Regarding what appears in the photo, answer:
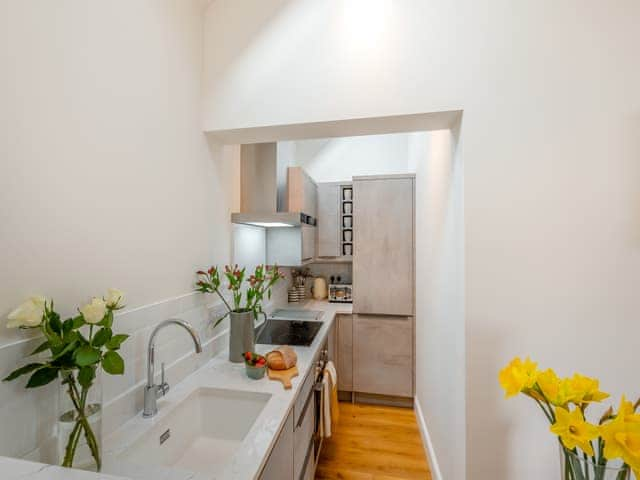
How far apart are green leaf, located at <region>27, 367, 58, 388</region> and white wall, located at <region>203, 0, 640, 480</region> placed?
132 cm

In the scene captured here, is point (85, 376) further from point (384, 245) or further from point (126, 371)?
point (384, 245)

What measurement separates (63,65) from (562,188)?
1.70m

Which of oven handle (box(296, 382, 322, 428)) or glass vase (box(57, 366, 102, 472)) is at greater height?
glass vase (box(57, 366, 102, 472))

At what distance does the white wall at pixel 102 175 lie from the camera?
2.31 feet

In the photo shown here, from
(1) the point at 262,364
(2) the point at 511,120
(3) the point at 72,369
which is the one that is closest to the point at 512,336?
(2) the point at 511,120

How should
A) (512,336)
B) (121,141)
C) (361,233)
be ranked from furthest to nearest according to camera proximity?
1. (361,233)
2. (512,336)
3. (121,141)

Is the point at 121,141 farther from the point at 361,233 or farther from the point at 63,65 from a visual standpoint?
the point at 361,233

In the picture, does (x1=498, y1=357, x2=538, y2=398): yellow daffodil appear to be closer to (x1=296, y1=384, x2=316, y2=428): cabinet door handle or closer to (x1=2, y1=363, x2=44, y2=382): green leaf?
(x1=296, y1=384, x2=316, y2=428): cabinet door handle

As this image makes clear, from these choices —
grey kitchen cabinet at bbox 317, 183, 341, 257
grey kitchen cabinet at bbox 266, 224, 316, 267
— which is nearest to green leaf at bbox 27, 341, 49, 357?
grey kitchen cabinet at bbox 266, 224, 316, 267

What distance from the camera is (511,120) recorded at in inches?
43.3

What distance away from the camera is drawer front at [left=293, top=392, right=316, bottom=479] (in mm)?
1234

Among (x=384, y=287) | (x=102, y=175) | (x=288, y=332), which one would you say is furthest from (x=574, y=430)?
(x=384, y=287)

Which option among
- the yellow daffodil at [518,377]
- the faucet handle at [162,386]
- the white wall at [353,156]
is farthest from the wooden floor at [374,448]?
the white wall at [353,156]

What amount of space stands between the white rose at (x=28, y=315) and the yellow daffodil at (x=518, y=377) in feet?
3.49
